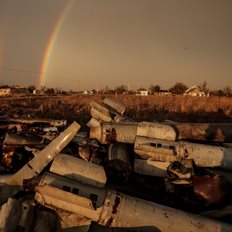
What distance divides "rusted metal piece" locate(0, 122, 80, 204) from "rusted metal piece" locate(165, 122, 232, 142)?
7.04 feet

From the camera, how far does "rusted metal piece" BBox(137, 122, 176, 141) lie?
5.33 meters

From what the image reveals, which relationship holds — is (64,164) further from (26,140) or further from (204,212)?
(26,140)

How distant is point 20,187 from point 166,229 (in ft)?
7.09

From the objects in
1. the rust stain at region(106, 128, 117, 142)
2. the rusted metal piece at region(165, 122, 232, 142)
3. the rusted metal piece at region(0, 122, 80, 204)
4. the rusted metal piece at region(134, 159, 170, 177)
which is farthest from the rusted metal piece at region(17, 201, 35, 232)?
the rusted metal piece at region(165, 122, 232, 142)

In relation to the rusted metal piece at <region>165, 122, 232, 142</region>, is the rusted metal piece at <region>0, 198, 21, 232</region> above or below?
below

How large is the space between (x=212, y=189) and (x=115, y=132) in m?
2.24

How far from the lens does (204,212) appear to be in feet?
13.0

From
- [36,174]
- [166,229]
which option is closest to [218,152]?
[166,229]

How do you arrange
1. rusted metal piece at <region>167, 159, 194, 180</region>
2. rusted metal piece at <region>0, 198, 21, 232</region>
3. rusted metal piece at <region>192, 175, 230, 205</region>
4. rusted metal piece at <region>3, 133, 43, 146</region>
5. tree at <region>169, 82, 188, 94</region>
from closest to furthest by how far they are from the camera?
rusted metal piece at <region>0, 198, 21, 232</region> → rusted metal piece at <region>192, 175, 230, 205</region> → rusted metal piece at <region>167, 159, 194, 180</region> → rusted metal piece at <region>3, 133, 43, 146</region> → tree at <region>169, 82, 188, 94</region>

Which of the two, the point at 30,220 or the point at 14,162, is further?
the point at 14,162

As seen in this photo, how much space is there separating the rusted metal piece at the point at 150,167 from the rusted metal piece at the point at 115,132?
Result: 0.70m

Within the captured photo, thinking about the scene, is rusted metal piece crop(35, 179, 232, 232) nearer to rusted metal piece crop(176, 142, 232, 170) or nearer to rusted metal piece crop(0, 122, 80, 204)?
rusted metal piece crop(0, 122, 80, 204)

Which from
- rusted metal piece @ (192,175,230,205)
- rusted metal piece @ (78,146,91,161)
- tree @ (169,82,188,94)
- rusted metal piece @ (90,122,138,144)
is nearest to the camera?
rusted metal piece @ (192,175,230,205)

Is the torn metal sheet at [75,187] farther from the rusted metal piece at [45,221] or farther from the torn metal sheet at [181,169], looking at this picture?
the torn metal sheet at [181,169]
